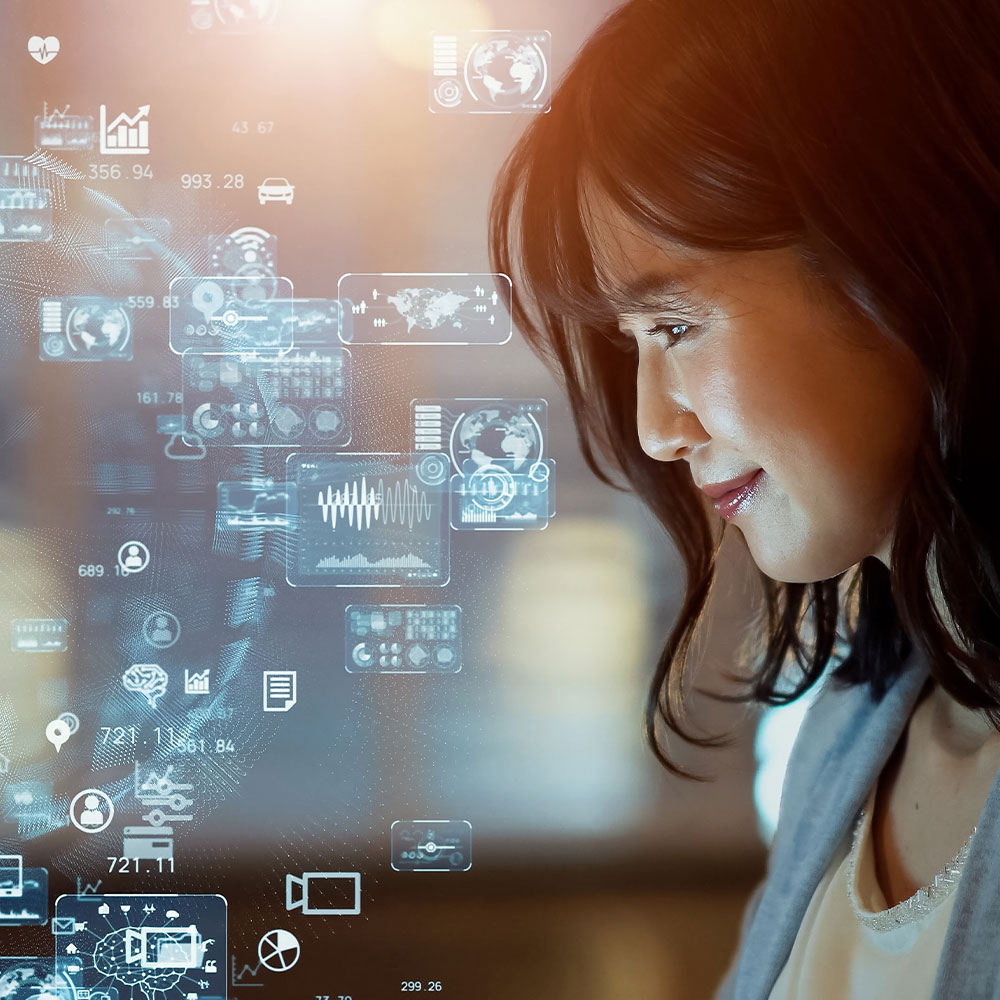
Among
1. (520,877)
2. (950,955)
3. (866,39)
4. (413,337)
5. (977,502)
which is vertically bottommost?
(520,877)

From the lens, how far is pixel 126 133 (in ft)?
3.08

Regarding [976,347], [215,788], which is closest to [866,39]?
[976,347]

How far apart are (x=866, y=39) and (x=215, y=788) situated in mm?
825

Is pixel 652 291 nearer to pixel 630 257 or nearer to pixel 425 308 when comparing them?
pixel 630 257

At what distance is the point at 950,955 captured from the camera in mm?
603

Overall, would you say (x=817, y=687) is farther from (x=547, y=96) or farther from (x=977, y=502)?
(x=547, y=96)

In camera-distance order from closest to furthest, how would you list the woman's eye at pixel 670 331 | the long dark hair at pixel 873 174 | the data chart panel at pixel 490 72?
1. the long dark hair at pixel 873 174
2. the woman's eye at pixel 670 331
3. the data chart panel at pixel 490 72

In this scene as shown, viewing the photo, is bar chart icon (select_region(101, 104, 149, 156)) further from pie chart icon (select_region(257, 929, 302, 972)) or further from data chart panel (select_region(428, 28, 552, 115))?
pie chart icon (select_region(257, 929, 302, 972))

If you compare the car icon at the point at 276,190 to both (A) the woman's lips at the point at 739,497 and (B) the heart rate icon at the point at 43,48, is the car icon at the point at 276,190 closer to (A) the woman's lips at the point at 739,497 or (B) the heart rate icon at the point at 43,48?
(B) the heart rate icon at the point at 43,48

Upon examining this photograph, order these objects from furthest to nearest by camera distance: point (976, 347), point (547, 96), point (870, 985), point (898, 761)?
point (547, 96) → point (898, 761) → point (870, 985) → point (976, 347)

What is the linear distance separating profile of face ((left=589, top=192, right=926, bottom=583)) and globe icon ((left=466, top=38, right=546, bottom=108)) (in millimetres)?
305

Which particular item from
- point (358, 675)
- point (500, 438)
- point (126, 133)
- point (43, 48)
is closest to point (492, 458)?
point (500, 438)

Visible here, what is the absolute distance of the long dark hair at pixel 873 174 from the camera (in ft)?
1.93

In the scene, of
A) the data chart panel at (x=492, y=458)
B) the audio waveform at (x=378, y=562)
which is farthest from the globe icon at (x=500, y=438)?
the audio waveform at (x=378, y=562)
